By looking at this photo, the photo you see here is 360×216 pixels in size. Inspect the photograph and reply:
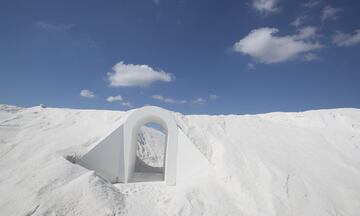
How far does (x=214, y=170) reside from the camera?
10.2m

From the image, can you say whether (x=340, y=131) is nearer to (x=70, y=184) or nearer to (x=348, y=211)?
(x=348, y=211)

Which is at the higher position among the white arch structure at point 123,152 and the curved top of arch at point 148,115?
the curved top of arch at point 148,115

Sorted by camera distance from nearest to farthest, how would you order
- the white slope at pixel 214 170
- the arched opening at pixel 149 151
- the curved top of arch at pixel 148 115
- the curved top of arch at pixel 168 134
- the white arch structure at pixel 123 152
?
the white slope at pixel 214 170 → the white arch structure at pixel 123 152 → the curved top of arch at pixel 168 134 → the curved top of arch at pixel 148 115 → the arched opening at pixel 149 151

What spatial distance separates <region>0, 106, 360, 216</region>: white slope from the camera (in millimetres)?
7921

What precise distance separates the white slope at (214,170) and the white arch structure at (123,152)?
0.56 metres

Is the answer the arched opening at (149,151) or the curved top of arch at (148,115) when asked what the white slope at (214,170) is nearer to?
the curved top of arch at (148,115)

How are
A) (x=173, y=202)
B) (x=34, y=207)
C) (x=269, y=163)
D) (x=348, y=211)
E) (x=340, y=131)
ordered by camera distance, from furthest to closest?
(x=340, y=131), (x=269, y=163), (x=173, y=202), (x=348, y=211), (x=34, y=207)

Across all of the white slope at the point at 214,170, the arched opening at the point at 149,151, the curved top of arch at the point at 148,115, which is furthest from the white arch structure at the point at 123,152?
the arched opening at the point at 149,151

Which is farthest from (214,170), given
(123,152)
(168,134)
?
(123,152)

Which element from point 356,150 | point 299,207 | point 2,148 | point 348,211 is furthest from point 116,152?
point 356,150

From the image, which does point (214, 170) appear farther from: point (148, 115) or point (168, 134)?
point (148, 115)

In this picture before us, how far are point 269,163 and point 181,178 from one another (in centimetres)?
378

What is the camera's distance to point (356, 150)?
10.7 m

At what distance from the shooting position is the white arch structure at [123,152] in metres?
10.7
